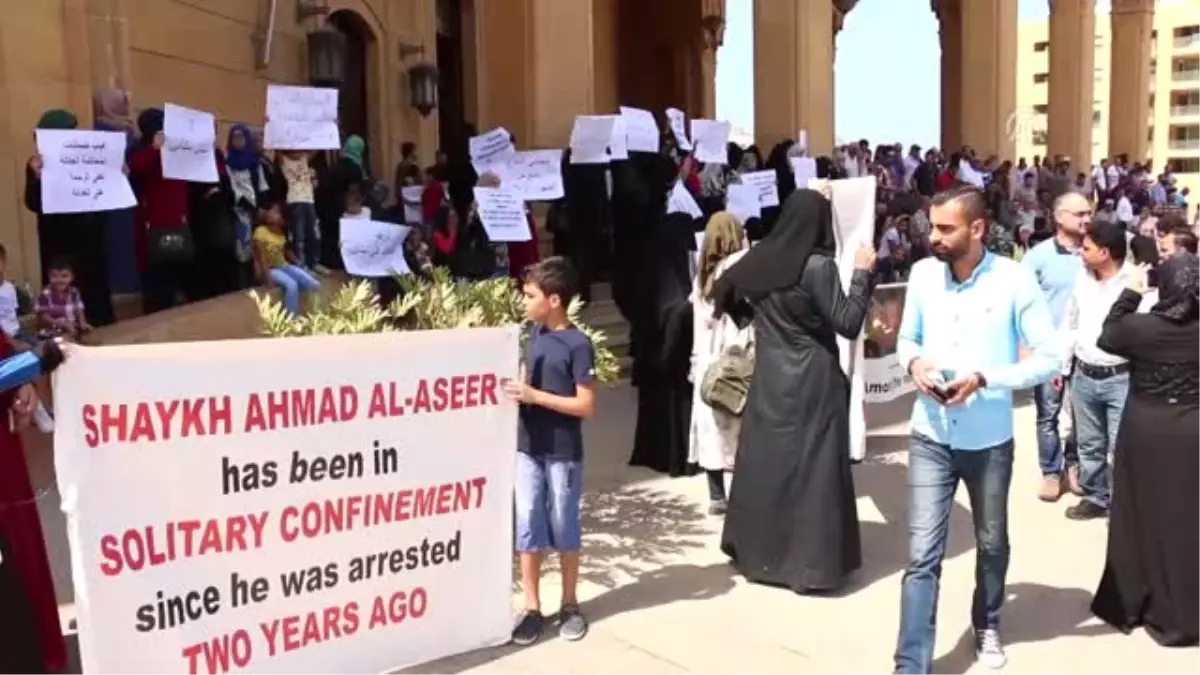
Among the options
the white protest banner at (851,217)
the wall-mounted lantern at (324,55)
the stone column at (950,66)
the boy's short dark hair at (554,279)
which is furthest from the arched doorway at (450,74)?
the boy's short dark hair at (554,279)

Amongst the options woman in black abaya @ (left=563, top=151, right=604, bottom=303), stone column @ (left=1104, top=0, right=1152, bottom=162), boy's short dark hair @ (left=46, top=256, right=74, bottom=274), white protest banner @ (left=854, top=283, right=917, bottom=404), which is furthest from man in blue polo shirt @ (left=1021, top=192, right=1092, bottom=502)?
stone column @ (left=1104, top=0, right=1152, bottom=162)

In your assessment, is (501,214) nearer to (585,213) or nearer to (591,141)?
(591,141)

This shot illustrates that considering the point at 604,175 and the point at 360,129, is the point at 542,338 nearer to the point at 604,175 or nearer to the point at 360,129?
the point at 604,175

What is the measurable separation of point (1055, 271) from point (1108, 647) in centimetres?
289

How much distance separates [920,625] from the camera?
4531 mm

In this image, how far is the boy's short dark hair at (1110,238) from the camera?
21.0 feet

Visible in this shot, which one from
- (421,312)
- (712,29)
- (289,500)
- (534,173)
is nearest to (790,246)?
(421,312)

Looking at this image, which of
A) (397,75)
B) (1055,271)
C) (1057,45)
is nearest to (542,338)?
(1055,271)

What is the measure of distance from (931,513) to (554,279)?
169 cm

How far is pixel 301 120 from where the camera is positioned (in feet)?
30.3

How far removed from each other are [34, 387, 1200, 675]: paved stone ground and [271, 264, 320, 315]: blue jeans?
2036 millimetres

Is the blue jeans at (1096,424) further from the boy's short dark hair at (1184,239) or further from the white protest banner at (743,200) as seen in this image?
the white protest banner at (743,200)

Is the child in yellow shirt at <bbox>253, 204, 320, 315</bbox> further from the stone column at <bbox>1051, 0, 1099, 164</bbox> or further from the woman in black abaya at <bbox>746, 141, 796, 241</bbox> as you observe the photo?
the stone column at <bbox>1051, 0, 1099, 164</bbox>

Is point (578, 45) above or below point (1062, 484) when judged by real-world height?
above
